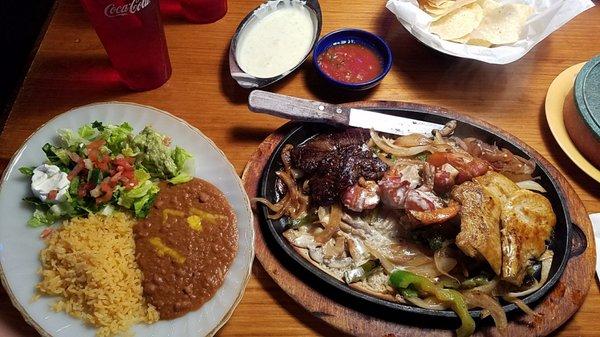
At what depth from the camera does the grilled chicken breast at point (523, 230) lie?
1.92 metres

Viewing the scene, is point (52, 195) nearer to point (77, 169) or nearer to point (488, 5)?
point (77, 169)

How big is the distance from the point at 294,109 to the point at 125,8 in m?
0.91

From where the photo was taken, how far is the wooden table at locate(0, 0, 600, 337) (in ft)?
8.42

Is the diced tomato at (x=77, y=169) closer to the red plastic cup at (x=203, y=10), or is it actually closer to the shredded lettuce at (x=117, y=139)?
the shredded lettuce at (x=117, y=139)

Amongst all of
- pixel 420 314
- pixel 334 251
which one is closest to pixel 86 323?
pixel 334 251

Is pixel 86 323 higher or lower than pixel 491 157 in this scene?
lower

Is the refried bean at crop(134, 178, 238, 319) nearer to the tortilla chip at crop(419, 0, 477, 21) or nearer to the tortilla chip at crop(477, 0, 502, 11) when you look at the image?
the tortilla chip at crop(419, 0, 477, 21)

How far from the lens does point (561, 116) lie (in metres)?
2.65

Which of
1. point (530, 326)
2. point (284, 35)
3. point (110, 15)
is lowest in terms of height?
point (530, 326)

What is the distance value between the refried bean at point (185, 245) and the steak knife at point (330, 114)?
485 millimetres

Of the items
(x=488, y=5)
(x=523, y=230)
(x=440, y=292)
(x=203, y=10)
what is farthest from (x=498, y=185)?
(x=203, y=10)

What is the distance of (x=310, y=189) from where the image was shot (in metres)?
2.23

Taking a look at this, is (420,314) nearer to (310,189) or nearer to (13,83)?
(310,189)

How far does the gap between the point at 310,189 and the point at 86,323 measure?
3.54 feet
